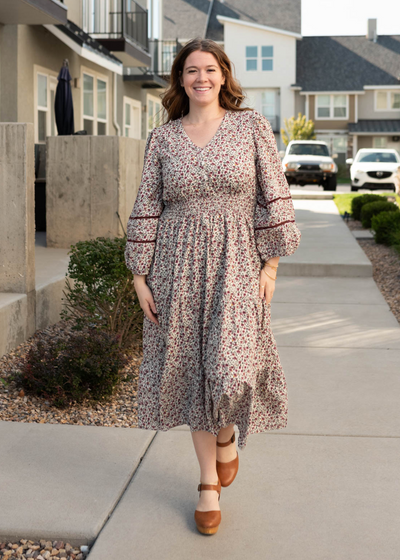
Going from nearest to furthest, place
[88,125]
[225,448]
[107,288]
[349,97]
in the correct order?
[225,448] < [107,288] < [88,125] < [349,97]

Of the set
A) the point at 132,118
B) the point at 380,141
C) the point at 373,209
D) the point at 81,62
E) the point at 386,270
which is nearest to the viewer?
the point at 386,270

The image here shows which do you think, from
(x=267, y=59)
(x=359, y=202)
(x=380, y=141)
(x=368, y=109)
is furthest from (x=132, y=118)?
(x=368, y=109)

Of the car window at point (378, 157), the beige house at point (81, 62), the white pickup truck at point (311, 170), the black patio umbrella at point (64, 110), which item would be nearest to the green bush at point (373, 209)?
the beige house at point (81, 62)

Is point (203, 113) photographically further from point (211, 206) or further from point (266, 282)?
point (266, 282)

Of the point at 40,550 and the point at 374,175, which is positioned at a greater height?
the point at 374,175

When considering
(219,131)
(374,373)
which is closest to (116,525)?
(219,131)

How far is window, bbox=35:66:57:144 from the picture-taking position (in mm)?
12938

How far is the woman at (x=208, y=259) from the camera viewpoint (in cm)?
289

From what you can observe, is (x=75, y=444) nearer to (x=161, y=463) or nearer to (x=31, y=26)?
(x=161, y=463)

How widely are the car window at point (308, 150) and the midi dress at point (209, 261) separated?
23337 mm

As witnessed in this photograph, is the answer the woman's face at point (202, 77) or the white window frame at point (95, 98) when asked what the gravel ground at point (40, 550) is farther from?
the white window frame at point (95, 98)

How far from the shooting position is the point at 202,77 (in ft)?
9.70

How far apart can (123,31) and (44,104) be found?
14.8 ft

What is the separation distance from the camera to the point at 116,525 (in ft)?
9.64
